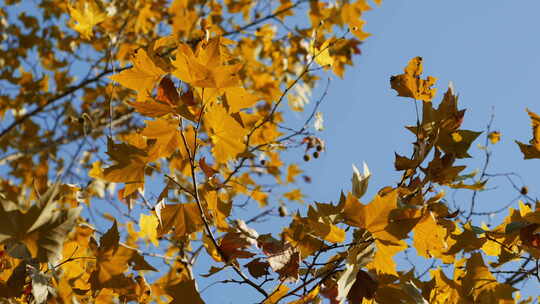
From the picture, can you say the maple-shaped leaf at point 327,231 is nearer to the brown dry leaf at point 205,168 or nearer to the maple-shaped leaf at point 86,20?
the brown dry leaf at point 205,168

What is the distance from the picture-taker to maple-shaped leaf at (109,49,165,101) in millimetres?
911

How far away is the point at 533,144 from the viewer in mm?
1026

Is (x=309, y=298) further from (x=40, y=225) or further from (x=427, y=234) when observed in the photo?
(x=40, y=225)

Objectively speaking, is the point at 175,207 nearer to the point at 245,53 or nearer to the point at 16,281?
the point at 16,281

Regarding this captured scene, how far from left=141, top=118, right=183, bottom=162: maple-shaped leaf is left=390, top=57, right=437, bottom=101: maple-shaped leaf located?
484 millimetres

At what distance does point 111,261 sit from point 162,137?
28cm

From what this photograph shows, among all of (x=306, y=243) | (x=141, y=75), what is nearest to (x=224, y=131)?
(x=141, y=75)

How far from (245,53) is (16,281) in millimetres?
3379

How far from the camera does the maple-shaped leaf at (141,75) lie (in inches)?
35.9

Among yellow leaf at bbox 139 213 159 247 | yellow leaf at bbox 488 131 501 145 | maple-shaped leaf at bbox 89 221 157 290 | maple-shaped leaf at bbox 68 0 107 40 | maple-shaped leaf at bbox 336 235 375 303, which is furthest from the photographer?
yellow leaf at bbox 488 131 501 145

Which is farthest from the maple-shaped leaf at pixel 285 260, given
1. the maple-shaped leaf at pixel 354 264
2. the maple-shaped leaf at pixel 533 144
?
the maple-shaped leaf at pixel 533 144

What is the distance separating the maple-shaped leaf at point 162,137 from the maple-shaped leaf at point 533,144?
74 cm

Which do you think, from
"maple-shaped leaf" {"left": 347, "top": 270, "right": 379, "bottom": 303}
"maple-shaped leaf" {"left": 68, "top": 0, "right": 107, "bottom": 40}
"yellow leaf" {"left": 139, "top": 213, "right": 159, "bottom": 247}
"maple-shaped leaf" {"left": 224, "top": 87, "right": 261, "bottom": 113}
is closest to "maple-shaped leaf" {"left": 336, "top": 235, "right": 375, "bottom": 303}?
"maple-shaped leaf" {"left": 347, "top": 270, "right": 379, "bottom": 303}

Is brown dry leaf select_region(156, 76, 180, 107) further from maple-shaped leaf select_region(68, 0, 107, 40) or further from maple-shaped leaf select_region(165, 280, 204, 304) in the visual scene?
maple-shaped leaf select_region(68, 0, 107, 40)
